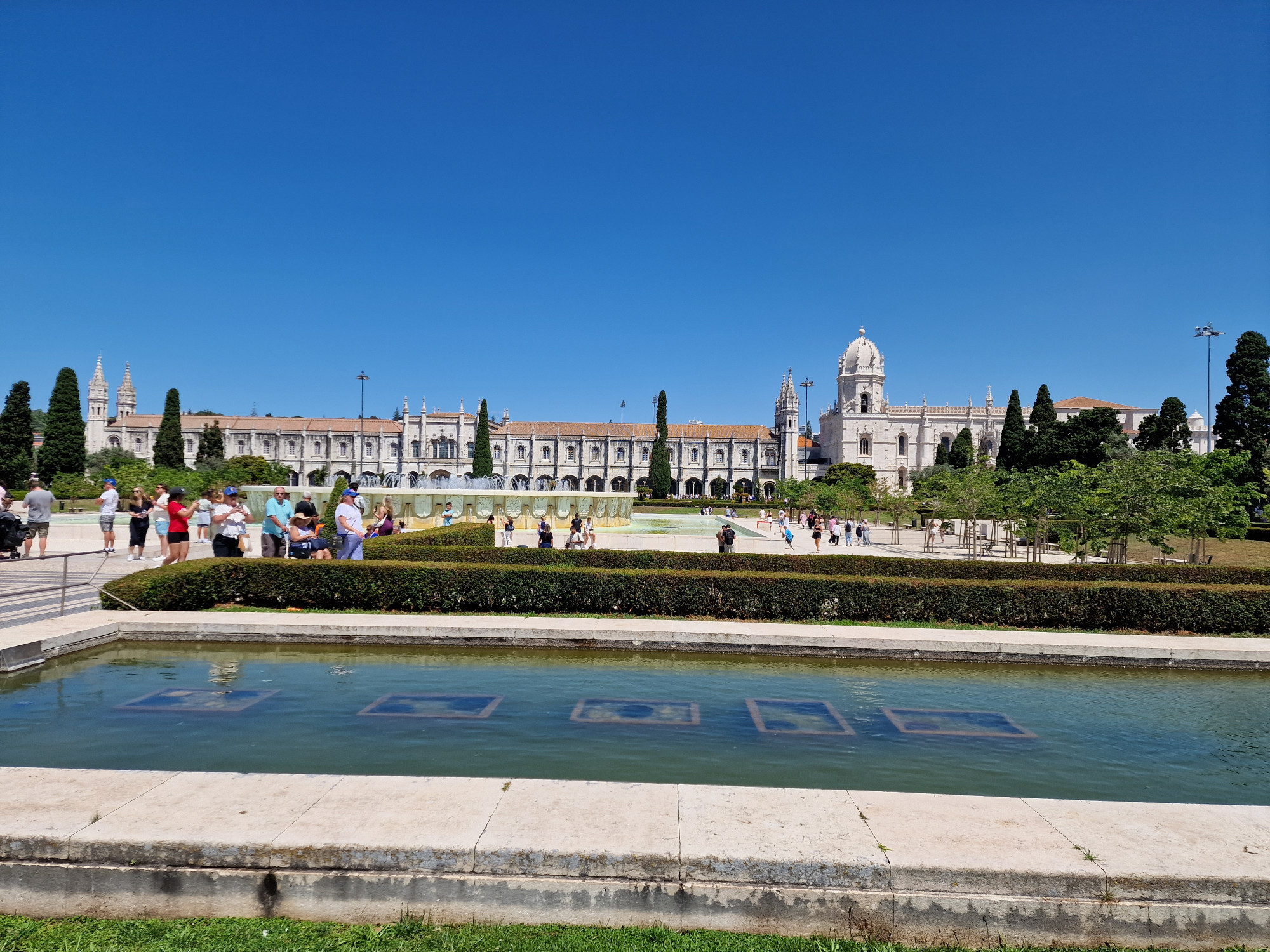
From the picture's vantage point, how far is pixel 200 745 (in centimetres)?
541

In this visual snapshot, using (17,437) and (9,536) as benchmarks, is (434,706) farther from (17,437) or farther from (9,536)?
(17,437)

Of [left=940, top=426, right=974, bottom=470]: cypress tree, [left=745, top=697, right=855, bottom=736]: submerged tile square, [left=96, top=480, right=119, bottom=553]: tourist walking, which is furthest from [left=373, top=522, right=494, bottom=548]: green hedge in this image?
[left=940, top=426, right=974, bottom=470]: cypress tree

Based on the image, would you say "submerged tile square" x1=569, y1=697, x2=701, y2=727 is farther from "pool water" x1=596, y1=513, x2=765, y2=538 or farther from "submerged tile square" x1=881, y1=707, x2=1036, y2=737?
"pool water" x1=596, y1=513, x2=765, y2=538

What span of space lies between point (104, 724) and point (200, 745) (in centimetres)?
104

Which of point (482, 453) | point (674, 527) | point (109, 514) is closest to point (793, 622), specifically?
point (109, 514)

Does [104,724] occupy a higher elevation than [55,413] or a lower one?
lower

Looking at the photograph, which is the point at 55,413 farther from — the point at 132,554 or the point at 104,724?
the point at 104,724

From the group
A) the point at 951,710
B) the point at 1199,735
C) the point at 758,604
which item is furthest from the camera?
the point at 758,604

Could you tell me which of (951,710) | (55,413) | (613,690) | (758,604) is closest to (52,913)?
(613,690)

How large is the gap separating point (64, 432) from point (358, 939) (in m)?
62.6

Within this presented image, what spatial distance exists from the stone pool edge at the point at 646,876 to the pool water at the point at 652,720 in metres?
1.37

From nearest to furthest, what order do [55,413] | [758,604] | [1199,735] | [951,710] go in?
[1199,735] → [951,710] → [758,604] → [55,413]

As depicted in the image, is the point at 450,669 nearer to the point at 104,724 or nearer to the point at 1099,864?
the point at 104,724

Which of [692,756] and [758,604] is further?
[758,604]
